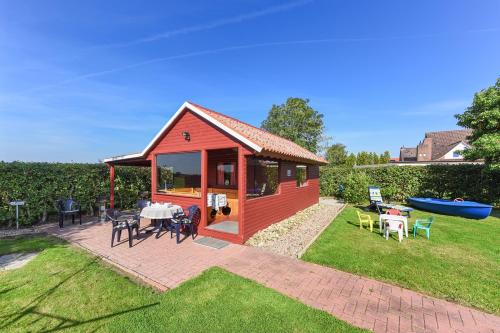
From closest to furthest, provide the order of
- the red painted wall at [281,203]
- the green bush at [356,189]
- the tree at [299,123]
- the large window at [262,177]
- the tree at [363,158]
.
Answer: the red painted wall at [281,203]
the large window at [262,177]
the green bush at [356,189]
the tree at [299,123]
the tree at [363,158]

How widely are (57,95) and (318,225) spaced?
16365mm

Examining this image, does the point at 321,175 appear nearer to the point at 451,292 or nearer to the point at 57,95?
the point at 451,292

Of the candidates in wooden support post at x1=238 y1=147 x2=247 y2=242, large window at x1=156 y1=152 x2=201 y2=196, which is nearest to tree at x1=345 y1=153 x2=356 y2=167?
large window at x1=156 y1=152 x2=201 y2=196

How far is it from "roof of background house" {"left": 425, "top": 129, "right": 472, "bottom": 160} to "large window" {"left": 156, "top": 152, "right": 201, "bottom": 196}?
43846 millimetres

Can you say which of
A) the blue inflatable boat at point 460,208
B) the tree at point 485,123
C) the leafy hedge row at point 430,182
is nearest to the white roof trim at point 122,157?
the leafy hedge row at point 430,182

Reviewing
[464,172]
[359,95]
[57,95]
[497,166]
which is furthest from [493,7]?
[57,95]

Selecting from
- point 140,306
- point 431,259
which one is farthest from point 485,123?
point 140,306

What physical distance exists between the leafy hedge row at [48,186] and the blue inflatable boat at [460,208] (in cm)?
1807

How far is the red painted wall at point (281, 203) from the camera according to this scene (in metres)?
7.92

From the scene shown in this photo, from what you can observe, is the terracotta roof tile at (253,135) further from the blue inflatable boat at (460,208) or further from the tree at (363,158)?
the tree at (363,158)

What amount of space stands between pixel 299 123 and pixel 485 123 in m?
27.4

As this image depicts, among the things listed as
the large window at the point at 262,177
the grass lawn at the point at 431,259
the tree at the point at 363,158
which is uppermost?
the tree at the point at 363,158

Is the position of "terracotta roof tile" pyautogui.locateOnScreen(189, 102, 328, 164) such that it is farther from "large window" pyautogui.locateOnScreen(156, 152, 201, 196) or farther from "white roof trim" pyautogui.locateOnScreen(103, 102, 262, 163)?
"large window" pyautogui.locateOnScreen(156, 152, 201, 196)

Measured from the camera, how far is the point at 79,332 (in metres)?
3.30
